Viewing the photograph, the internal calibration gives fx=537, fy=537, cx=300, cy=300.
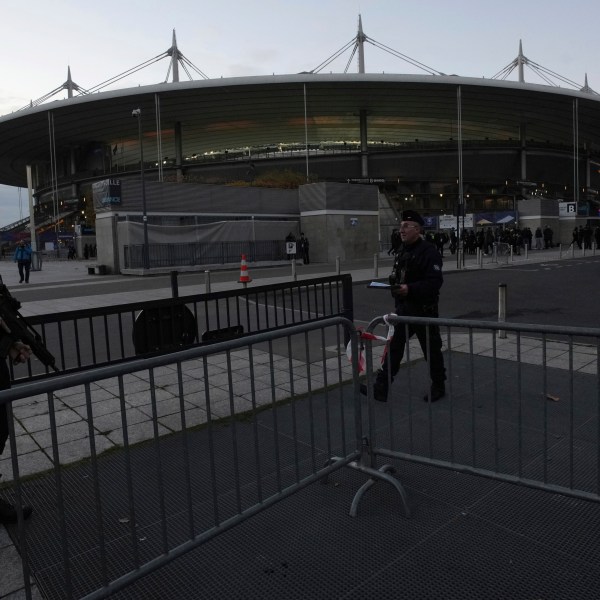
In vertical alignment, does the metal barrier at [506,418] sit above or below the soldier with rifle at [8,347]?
below

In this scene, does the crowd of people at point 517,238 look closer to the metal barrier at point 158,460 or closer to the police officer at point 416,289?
the police officer at point 416,289

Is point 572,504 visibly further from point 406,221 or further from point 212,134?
point 212,134

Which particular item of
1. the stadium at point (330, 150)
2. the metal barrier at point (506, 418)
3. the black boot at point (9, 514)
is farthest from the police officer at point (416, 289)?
the stadium at point (330, 150)

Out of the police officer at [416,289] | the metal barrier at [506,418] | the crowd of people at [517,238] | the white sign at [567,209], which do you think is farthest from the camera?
the white sign at [567,209]

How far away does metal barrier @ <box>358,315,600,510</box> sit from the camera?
326 cm

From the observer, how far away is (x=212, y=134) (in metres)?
65.9

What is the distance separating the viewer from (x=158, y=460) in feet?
8.67

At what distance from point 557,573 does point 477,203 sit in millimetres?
60427

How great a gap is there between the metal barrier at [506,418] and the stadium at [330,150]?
23695 millimetres

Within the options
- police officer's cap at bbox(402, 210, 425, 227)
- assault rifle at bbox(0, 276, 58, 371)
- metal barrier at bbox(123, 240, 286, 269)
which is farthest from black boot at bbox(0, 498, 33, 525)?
metal barrier at bbox(123, 240, 286, 269)

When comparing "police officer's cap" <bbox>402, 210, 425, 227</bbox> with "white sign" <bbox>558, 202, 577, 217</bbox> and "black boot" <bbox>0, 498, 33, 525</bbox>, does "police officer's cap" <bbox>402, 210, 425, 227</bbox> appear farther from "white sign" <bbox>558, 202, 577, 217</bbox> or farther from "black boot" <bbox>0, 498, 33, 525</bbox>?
"white sign" <bbox>558, 202, 577, 217</bbox>

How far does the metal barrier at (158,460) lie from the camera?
2.50 meters

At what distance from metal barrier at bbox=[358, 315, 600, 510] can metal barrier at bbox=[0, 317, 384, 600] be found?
0.46 m

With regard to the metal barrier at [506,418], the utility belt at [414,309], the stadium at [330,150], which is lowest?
the metal barrier at [506,418]
